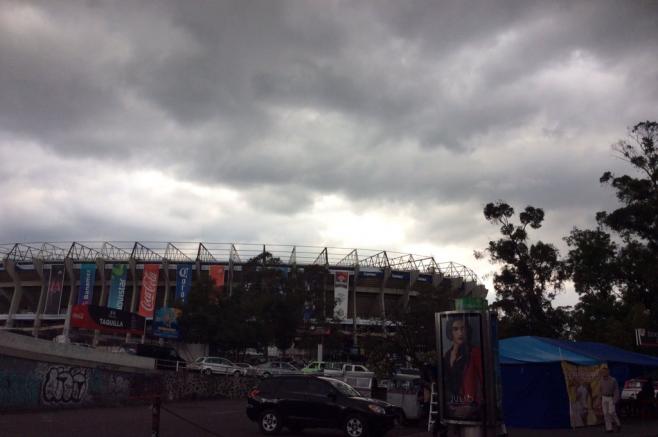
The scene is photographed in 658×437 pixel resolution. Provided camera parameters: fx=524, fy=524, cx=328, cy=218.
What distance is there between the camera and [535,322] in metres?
34.4

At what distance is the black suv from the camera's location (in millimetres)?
13719

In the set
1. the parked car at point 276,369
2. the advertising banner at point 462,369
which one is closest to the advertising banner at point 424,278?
the parked car at point 276,369

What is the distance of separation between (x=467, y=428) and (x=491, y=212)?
27.2 m

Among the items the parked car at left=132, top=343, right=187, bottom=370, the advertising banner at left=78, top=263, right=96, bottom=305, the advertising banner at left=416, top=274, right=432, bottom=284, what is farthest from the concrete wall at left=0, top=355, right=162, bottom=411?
the advertising banner at left=416, top=274, right=432, bottom=284

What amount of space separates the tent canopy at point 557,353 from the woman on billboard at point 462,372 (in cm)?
791

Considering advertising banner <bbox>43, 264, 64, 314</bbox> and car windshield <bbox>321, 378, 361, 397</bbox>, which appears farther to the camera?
advertising banner <bbox>43, 264, 64, 314</bbox>

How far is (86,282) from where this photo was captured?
201 ft

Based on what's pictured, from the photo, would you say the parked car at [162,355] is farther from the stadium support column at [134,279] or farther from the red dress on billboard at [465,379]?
the stadium support column at [134,279]

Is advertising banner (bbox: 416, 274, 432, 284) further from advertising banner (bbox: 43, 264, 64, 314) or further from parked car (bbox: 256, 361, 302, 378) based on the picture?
advertising banner (bbox: 43, 264, 64, 314)

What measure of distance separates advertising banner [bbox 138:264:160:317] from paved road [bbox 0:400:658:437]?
38.4 meters

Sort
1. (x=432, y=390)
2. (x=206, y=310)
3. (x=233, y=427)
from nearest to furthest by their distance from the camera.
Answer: (x=432, y=390)
(x=233, y=427)
(x=206, y=310)

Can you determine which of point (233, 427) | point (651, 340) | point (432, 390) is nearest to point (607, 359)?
point (651, 340)

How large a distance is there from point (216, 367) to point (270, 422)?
22880mm

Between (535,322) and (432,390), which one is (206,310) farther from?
(432,390)
